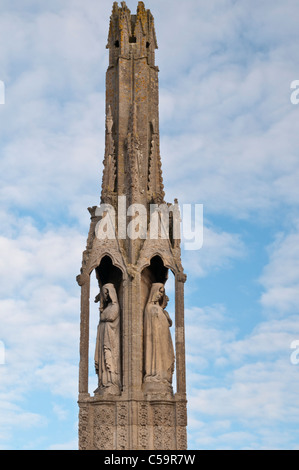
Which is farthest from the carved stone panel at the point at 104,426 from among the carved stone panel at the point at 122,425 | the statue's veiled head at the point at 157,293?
the statue's veiled head at the point at 157,293

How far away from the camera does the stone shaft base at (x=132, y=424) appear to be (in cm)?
1903

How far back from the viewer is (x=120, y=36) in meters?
22.6

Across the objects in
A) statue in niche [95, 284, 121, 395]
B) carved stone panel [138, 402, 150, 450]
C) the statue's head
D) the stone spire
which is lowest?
carved stone panel [138, 402, 150, 450]

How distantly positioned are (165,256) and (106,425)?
4.21 metres

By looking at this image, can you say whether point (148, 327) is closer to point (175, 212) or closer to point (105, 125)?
point (175, 212)

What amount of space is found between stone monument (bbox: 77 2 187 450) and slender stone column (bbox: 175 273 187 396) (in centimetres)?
2

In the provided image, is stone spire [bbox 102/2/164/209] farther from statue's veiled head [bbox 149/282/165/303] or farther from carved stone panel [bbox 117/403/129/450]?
carved stone panel [bbox 117/403/129/450]

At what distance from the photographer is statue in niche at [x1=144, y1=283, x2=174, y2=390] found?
19.6 m

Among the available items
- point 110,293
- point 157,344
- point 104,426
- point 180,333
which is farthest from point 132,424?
point 110,293

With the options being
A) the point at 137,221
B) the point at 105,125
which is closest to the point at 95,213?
the point at 137,221

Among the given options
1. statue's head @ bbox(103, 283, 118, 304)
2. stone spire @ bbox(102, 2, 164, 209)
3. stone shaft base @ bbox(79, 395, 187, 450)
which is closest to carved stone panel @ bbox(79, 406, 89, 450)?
stone shaft base @ bbox(79, 395, 187, 450)

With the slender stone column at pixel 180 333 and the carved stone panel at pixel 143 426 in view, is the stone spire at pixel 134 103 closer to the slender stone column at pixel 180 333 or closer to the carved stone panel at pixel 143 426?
the slender stone column at pixel 180 333

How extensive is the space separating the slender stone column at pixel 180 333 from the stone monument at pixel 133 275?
2 centimetres
